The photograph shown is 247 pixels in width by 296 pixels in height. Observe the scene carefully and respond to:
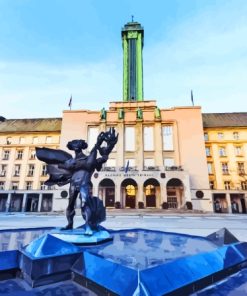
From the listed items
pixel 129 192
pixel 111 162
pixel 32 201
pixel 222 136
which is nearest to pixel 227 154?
pixel 222 136

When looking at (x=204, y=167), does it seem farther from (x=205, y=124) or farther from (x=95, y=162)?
(x=95, y=162)

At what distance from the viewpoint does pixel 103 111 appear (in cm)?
3647

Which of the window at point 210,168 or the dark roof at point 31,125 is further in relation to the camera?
the dark roof at point 31,125

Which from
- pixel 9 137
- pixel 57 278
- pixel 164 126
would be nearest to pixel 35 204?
pixel 9 137

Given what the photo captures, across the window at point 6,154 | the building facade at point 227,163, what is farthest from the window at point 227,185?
the window at point 6,154

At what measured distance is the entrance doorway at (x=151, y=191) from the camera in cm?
3185

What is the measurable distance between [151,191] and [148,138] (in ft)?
29.7

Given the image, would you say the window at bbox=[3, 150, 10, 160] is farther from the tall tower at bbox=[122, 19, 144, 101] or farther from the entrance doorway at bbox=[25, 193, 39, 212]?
the tall tower at bbox=[122, 19, 144, 101]

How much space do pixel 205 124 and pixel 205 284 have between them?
41.6 m

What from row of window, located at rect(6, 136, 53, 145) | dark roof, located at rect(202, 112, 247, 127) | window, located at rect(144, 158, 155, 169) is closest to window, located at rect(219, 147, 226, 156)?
dark roof, located at rect(202, 112, 247, 127)

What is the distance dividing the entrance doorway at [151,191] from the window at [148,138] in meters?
5.95

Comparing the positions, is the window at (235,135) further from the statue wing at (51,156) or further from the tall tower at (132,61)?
the statue wing at (51,156)

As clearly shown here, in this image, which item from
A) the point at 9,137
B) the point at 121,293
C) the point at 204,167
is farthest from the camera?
the point at 9,137

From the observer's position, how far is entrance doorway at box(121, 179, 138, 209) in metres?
32.1
